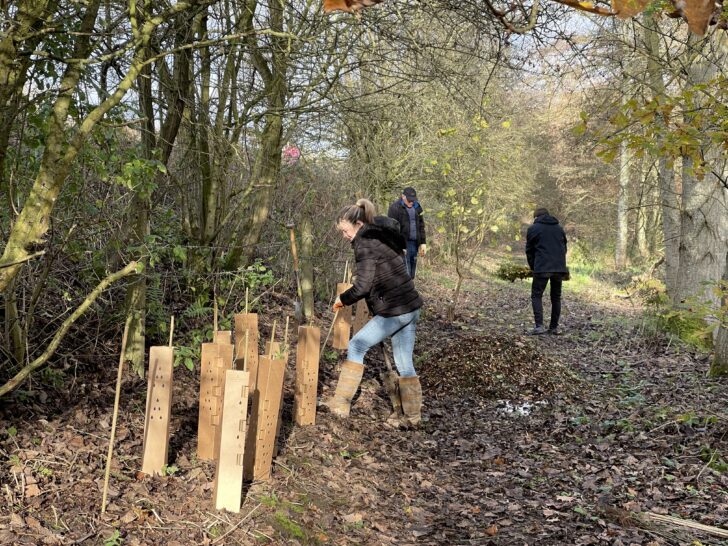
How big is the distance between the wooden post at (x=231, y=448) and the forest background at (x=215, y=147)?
2.52ft

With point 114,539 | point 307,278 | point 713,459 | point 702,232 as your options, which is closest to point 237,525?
point 114,539

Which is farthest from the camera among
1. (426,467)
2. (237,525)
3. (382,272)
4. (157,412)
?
(382,272)

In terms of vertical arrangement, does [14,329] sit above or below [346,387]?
above

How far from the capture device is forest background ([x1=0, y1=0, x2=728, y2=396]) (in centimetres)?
342

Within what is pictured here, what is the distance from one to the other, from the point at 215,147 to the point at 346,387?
2.60 m

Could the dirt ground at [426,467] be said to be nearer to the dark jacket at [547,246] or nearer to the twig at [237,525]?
the twig at [237,525]

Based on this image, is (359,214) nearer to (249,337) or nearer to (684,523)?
(249,337)

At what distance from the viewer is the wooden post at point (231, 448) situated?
3.40m

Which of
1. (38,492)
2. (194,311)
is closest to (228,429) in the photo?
(38,492)

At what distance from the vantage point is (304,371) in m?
4.95

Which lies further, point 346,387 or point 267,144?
point 267,144

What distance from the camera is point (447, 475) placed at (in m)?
4.79

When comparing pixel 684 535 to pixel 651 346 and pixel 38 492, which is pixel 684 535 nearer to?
pixel 38 492

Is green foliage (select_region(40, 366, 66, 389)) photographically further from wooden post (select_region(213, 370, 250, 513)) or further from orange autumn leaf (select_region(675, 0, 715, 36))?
orange autumn leaf (select_region(675, 0, 715, 36))
